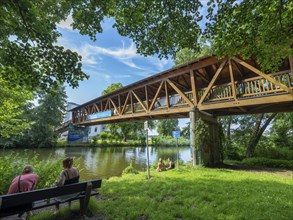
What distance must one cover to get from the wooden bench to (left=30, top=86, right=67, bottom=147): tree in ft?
86.7

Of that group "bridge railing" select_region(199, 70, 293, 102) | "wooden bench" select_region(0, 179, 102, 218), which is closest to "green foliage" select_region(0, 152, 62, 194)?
"wooden bench" select_region(0, 179, 102, 218)

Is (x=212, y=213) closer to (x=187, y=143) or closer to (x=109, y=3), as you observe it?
(x=109, y=3)

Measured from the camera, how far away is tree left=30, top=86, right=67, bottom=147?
2754 centimetres

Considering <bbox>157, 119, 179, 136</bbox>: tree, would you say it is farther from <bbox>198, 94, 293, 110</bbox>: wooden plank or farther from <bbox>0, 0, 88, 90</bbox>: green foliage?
<bbox>0, 0, 88, 90</bbox>: green foliage

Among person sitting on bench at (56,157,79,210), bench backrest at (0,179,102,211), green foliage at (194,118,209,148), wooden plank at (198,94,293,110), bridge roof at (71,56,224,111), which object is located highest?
bridge roof at (71,56,224,111)

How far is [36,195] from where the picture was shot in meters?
2.96

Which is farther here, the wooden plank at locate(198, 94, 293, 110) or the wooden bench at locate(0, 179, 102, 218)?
the wooden plank at locate(198, 94, 293, 110)

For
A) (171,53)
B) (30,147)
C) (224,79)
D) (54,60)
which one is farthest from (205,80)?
(30,147)

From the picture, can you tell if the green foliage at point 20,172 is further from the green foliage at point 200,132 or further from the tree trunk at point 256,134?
the tree trunk at point 256,134

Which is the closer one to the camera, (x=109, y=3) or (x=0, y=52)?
(x=0, y=52)

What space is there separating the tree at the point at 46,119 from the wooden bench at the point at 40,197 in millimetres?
26429

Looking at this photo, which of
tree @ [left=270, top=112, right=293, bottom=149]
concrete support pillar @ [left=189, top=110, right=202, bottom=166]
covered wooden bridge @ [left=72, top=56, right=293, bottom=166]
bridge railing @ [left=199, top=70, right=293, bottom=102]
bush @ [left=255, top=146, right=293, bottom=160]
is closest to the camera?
bridge railing @ [left=199, top=70, right=293, bottom=102]

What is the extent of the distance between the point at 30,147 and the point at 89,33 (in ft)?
93.1

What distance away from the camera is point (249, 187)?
5340mm
